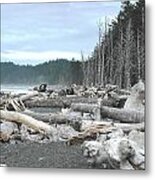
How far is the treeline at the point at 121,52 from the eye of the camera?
84.6 inches

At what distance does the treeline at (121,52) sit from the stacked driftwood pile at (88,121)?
1.8 inches

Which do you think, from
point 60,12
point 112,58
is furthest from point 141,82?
point 60,12

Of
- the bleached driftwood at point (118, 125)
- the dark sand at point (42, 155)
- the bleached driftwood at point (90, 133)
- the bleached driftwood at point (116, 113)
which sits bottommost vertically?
the dark sand at point (42, 155)

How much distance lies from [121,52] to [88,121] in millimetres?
346

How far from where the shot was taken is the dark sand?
7.25ft

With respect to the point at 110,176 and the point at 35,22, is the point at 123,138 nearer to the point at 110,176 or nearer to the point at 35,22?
the point at 110,176

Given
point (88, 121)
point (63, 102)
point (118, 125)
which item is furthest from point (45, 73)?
point (118, 125)

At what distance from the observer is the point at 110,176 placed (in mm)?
2178

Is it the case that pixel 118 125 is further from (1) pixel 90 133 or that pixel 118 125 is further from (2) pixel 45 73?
(2) pixel 45 73

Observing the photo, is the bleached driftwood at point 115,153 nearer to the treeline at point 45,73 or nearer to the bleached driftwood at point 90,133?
the bleached driftwood at point 90,133

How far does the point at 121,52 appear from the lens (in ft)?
7.20

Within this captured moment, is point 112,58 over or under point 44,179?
over

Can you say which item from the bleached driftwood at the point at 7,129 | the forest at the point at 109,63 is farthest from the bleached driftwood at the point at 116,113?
the bleached driftwood at the point at 7,129

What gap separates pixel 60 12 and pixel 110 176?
2.55 ft
